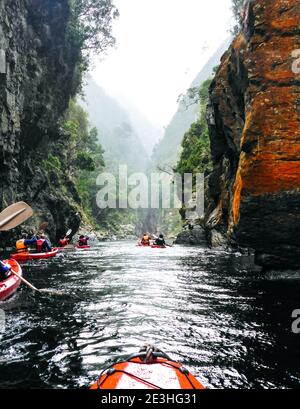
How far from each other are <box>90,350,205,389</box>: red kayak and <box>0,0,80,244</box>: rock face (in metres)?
17.6

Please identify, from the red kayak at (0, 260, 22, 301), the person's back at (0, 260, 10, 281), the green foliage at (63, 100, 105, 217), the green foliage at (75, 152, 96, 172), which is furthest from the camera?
the green foliage at (63, 100, 105, 217)

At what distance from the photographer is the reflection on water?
4.51m

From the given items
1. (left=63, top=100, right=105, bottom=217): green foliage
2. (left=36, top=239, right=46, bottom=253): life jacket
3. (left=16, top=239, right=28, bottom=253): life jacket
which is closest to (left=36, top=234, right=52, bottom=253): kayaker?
(left=36, top=239, right=46, bottom=253): life jacket

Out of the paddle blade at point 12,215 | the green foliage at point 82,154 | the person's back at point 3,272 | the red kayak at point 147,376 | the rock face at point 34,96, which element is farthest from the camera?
the green foliage at point 82,154

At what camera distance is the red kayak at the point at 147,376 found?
3.27 m

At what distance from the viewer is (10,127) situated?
64.8 ft

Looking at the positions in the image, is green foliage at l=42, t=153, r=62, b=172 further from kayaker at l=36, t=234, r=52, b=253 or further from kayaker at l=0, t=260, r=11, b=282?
kayaker at l=0, t=260, r=11, b=282

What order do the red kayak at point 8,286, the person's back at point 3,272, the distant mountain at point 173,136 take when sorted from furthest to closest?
the distant mountain at point 173,136 < the person's back at point 3,272 < the red kayak at point 8,286

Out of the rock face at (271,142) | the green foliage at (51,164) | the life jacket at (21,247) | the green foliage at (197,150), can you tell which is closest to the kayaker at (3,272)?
the rock face at (271,142)

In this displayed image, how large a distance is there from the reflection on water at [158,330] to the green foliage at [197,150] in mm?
22751

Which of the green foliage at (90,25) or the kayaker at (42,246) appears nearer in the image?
the kayaker at (42,246)

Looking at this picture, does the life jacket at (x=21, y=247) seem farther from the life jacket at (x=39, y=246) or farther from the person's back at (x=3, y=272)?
the person's back at (x=3, y=272)

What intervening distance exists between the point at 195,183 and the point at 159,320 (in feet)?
95.7
